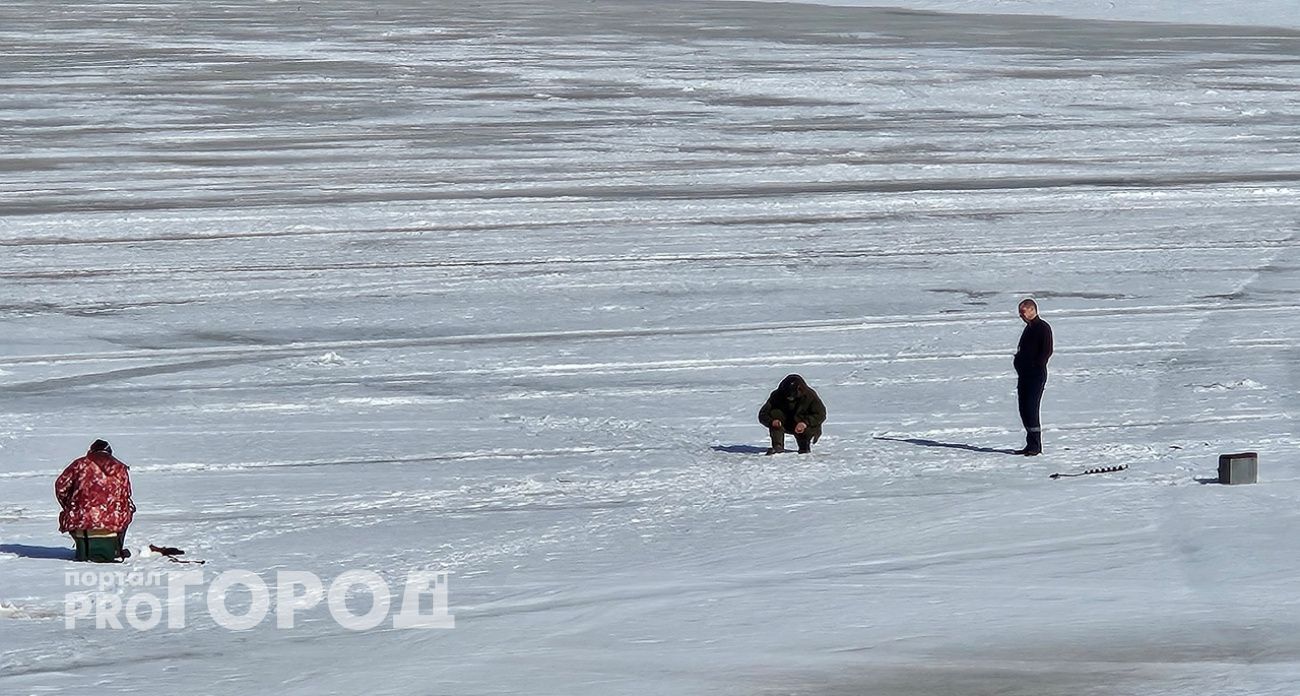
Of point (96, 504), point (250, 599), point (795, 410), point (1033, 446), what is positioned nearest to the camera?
point (250, 599)

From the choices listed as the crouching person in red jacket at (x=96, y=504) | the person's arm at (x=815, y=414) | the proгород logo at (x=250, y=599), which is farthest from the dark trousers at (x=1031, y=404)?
the crouching person in red jacket at (x=96, y=504)

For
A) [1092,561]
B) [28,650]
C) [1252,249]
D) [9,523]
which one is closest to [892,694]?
[1092,561]

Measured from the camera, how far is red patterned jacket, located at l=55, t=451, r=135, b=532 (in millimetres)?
9367

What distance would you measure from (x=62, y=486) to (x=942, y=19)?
40264 mm

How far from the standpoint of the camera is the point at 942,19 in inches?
1865

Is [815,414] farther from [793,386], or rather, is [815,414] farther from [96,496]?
[96,496]

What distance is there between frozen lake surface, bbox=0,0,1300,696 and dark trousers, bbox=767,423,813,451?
132 mm

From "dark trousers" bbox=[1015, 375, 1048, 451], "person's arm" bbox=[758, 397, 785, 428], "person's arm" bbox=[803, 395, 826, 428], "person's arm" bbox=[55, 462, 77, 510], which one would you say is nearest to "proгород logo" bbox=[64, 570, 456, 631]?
"person's arm" bbox=[55, 462, 77, 510]

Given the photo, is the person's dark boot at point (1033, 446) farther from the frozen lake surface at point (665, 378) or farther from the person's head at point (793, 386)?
the person's head at point (793, 386)

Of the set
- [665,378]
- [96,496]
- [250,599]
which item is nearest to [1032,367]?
[665,378]

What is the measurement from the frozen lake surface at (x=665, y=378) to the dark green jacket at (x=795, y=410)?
262mm

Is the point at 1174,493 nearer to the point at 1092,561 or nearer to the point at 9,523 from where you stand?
the point at 1092,561

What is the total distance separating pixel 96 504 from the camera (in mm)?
9359

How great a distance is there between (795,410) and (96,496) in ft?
14.3
